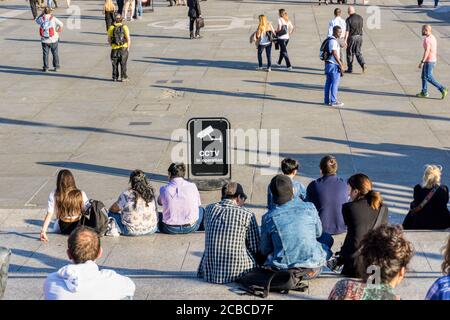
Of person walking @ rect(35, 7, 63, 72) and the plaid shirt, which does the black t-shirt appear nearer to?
person walking @ rect(35, 7, 63, 72)

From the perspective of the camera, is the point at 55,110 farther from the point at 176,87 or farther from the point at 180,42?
the point at 180,42

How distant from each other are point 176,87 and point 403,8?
17424 mm

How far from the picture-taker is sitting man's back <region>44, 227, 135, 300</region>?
6.04 meters

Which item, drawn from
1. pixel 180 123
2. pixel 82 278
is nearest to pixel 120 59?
pixel 180 123

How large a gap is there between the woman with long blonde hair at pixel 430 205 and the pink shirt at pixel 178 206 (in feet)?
8.72

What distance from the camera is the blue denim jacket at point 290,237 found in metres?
8.18

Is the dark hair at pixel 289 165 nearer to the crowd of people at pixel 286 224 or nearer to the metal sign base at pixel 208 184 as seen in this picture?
the crowd of people at pixel 286 224

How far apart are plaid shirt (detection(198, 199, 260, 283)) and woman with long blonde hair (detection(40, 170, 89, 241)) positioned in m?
2.63

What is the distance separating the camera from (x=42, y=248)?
33.1 feet

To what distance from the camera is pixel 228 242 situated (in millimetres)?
8234

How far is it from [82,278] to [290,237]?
265cm

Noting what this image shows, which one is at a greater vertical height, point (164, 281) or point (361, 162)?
point (164, 281)
